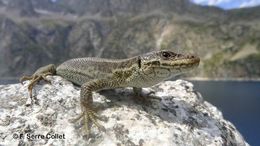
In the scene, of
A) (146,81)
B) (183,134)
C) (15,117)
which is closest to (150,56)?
(146,81)

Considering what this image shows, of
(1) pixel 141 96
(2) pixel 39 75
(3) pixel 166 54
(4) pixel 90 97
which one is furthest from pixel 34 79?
(3) pixel 166 54

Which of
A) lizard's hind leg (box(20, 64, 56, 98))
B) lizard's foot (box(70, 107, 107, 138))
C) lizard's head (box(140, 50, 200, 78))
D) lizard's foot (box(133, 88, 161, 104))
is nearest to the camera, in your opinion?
lizard's foot (box(70, 107, 107, 138))

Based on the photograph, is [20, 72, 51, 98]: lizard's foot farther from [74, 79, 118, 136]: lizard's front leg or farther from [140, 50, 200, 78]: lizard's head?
[140, 50, 200, 78]: lizard's head

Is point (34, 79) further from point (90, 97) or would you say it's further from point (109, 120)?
point (109, 120)

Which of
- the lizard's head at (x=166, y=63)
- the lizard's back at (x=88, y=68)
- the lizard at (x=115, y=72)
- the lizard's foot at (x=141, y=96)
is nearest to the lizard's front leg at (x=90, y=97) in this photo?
the lizard at (x=115, y=72)

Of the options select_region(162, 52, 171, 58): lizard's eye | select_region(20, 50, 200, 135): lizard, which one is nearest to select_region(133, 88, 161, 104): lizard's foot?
select_region(20, 50, 200, 135): lizard

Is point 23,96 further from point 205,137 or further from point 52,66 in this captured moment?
point 205,137
